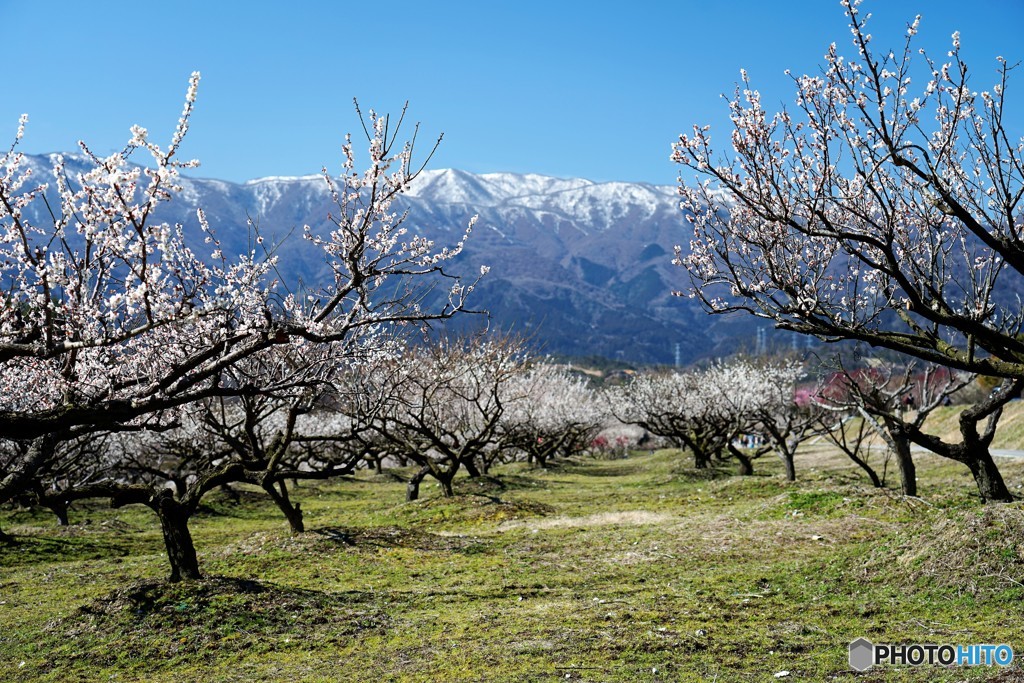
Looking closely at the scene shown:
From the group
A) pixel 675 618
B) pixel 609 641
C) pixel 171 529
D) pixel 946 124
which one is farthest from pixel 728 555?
pixel 171 529

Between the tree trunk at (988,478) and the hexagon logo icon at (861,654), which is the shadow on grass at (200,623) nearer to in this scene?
the hexagon logo icon at (861,654)

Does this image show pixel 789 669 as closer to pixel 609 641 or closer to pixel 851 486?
pixel 609 641

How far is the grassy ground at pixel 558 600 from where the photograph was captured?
8266mm

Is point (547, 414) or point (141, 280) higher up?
point (141, 280)

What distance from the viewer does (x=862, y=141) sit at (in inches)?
301

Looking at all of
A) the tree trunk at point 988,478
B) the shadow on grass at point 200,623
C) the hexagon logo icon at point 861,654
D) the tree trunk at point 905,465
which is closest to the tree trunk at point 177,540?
the shadow on grass at point 200,623

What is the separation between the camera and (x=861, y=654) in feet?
25.3

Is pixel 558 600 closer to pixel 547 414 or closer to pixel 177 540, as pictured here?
pixel 177 540

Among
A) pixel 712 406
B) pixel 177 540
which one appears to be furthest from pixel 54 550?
pixel 712 406

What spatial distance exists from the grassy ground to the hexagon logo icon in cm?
12

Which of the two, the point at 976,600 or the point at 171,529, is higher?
the point at 171,529

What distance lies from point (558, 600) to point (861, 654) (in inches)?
187

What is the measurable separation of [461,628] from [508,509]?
1185 centimetres

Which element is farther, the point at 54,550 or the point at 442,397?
the point at 442,397
